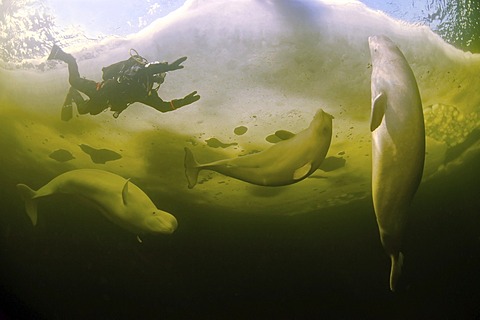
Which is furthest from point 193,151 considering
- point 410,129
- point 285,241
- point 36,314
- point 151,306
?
point 36,314

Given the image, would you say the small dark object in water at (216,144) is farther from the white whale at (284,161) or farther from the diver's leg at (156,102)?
the diver's leg at (156,102)

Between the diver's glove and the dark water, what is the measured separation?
0.61 m

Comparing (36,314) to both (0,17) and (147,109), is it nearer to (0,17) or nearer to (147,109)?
(147,109)

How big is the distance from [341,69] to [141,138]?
1.20 m

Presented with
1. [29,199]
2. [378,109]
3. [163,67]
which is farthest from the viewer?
[29,199]

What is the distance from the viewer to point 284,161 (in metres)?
2.89

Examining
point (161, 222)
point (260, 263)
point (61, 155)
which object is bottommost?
point (260, 263)

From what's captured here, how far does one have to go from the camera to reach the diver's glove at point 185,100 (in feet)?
9.45

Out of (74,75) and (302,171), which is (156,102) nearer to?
(74,75)

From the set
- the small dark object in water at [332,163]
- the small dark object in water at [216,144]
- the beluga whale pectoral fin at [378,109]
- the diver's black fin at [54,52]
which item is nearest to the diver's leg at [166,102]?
the small dark object in water at [216,144]

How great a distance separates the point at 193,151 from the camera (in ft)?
9.77

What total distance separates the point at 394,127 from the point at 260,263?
108 centimetres

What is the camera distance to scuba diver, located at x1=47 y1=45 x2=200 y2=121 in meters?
2.80

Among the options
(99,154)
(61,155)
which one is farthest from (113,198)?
(61,155)
